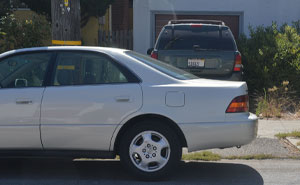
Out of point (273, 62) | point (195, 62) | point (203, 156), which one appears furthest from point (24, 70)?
point (273, 62)

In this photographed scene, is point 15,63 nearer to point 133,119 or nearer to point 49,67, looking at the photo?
point 49,67

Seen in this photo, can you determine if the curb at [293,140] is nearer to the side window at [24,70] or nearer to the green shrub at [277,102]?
the green shrub at [277,102]

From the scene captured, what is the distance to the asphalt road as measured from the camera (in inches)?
230

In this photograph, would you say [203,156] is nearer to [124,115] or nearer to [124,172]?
[124,172]

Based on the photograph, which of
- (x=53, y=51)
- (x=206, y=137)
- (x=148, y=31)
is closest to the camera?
(x=206, y=137)

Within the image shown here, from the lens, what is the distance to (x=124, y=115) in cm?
560

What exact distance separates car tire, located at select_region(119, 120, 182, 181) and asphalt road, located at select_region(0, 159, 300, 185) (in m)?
0.16

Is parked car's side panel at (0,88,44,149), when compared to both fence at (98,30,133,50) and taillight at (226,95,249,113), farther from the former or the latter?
fence at (98,30,133,50)

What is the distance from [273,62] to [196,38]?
2493mm

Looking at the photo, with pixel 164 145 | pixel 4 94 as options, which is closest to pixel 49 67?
pixel 4 94

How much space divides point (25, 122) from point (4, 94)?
0.42 metres

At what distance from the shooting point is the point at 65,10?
25.9ft

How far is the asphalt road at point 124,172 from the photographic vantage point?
5.85 meters

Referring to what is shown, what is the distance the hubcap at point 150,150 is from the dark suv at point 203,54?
3.91m
